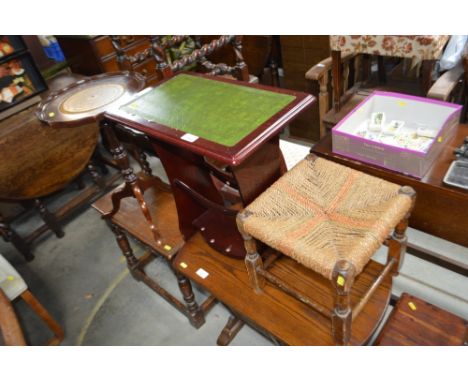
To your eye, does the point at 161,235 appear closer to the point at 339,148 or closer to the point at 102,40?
the point at 339,148

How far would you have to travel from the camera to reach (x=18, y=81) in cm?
322

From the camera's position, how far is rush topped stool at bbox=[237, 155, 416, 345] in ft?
3.72

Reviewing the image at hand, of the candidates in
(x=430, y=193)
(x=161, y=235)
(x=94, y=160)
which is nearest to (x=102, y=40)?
(x=94, y=160)

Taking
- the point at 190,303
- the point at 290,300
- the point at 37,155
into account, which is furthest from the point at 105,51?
the point at 290,300

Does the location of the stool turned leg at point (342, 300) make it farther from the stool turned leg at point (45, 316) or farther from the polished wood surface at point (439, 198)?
the stool turned leg at point (45, 316)

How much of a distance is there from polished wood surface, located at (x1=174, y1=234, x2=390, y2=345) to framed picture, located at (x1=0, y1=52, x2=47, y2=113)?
2.50 m

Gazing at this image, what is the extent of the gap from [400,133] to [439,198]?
1.24 feet

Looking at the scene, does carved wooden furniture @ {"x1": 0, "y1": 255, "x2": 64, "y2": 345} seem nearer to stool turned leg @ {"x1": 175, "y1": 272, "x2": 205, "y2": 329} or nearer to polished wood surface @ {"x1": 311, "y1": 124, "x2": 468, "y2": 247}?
stool turned leg @ {"x1": 175, "y1": 272, "x2": 205, "y2": 329}

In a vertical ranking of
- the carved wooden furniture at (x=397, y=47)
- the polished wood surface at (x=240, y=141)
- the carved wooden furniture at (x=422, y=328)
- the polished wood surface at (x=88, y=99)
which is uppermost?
the polished wood surface at (x=88, y=99)

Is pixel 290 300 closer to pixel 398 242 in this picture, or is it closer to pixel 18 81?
pixel 398 242

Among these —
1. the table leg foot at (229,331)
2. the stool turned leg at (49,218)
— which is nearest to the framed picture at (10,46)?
the stool turned leg at (49,218)

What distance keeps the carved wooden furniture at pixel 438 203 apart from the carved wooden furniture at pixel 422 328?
31cm

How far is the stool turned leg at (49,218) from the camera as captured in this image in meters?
2.84

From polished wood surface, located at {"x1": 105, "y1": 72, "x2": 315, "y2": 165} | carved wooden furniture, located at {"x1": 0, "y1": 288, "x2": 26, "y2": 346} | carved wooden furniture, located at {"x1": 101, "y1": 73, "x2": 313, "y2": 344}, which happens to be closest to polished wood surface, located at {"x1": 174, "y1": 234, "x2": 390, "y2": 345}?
carved wooden furniture, located at {"x1": 101, "y1": 73, "x2": 313, "y2": 344}
